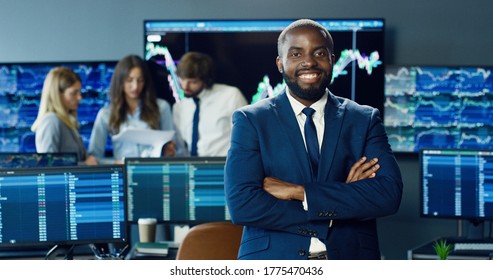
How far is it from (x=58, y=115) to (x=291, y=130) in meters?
2.57

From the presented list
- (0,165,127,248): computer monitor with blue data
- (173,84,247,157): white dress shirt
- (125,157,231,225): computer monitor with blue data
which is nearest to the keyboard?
(125,157,231,225): computer monitor with blue data

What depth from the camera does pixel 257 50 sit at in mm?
5250

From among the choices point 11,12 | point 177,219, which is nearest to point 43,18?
point 11,12

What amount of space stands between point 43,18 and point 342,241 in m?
4.36

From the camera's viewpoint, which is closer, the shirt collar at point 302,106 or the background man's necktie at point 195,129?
the shirt collar at point 302,106

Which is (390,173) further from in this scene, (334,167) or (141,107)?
(141,107)

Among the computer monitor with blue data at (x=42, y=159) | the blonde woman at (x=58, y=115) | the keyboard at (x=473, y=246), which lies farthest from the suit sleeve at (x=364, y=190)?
the blonde woman at (x=58, y=115)

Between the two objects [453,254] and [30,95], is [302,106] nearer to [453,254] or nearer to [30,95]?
[453,254]

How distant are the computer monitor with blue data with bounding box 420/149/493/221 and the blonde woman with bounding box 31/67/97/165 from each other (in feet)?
5.07

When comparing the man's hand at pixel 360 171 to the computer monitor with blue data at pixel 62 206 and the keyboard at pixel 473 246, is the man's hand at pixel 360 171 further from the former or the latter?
the keyboard at pixel 473 246

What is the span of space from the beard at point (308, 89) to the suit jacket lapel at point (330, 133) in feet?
0.14

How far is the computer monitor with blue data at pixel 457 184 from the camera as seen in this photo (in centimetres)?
366

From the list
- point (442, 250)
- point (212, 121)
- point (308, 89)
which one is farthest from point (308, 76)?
point (212, 121)

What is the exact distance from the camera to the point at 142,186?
3.48 metres
